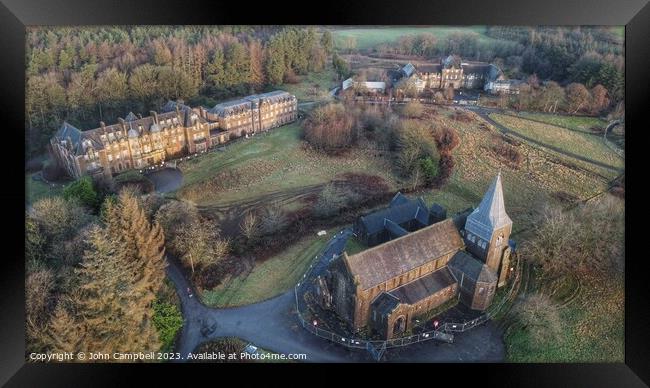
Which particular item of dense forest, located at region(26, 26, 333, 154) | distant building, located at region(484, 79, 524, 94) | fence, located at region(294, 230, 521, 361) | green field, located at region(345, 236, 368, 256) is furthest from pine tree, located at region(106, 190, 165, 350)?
distant building, located at region(484, 79, 524, 94)

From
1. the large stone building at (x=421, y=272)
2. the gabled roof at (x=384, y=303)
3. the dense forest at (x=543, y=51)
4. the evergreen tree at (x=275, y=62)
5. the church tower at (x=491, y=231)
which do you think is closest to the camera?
the gabled roof at (x=384, y=303)

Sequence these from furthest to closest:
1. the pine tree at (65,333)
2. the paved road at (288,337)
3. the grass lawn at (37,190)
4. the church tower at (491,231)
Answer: the grass lawn at (37,190) < the church tower at (491,231) < the paved road at (288,337) < the pine tree at (65,333)

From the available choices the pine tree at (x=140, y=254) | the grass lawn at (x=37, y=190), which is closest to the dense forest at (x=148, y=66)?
the grass lawn at (x=37, y=190)

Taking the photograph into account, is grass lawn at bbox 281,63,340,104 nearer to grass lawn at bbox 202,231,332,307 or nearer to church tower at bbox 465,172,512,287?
grass lawn at bbox 202,231,332,307

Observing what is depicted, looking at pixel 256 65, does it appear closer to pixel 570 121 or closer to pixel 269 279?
pixel 269 279

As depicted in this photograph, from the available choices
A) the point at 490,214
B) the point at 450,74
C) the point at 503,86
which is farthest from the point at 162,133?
the point at 503,86

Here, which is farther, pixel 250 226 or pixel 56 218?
pixel 250 226

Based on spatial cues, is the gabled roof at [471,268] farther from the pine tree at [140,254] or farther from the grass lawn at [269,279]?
the pine tree at [140,254]
